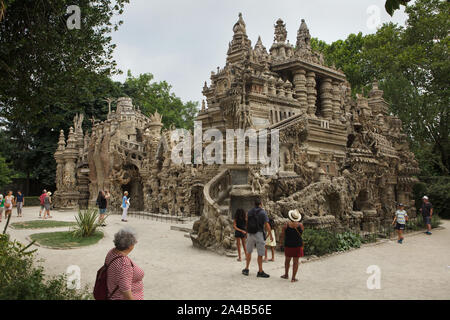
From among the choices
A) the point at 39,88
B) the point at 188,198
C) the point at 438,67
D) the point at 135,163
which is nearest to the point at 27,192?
the point at 135,163

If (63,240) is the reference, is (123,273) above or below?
Answer: above

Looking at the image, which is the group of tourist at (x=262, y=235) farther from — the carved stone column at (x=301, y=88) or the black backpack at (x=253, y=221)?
the carved stone column at (x=301, y=88)

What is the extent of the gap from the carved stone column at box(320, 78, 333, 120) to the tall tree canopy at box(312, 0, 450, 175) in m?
11.1

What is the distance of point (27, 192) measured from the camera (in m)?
38.4

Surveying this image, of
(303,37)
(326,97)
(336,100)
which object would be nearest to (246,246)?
(326,97)

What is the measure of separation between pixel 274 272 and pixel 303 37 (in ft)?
53.3

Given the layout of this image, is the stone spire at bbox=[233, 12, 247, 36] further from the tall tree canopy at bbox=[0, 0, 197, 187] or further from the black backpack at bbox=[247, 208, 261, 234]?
the black backpack at bbox=[247, 208, 261, 234]

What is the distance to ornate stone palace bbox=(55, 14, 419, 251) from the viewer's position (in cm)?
1194

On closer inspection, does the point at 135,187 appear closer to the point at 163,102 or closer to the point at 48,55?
the point at 48,55

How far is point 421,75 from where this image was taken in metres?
28.9

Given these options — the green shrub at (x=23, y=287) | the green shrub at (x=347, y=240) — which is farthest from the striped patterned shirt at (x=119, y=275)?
the green shrub at (x=347, y=240)

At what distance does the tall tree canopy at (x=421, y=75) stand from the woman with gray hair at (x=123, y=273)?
95.5 ft

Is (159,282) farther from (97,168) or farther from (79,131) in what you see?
(79,131)

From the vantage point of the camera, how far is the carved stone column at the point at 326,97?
63.6 feet
